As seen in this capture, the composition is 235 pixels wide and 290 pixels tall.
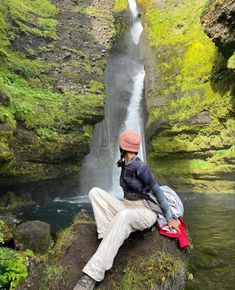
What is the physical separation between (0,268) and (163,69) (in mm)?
18232

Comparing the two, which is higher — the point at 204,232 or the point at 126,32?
the point at 126,32

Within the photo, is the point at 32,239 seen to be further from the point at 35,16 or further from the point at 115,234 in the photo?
A: the point at 35,16

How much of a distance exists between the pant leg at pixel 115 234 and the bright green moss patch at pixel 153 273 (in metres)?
0.34

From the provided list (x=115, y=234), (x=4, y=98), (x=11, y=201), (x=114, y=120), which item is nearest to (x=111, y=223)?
(x=115, y=234)

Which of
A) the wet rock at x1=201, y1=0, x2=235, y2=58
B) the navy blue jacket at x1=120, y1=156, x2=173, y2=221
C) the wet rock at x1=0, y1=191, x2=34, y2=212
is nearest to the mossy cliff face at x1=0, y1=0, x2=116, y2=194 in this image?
the wet rock at x1=0, y1=191, x2=34, y2=212

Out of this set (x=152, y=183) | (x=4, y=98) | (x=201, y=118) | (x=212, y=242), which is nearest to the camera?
(x=152, y=183)

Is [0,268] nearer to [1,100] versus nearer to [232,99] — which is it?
[1,100]

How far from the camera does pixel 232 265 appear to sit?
25.9 feet

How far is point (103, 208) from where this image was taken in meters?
5.06

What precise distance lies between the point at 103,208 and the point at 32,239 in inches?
152

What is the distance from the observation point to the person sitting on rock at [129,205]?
4494 millimetres

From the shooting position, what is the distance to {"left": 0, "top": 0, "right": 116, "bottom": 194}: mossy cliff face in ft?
46.6

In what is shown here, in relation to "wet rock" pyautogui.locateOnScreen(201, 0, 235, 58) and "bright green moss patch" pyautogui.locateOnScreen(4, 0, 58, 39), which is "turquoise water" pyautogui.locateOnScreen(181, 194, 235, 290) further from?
"bright green moss patch" pyautogui.locateOnScreen(4, 0, 58, 39)

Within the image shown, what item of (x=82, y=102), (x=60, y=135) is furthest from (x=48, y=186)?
(x=82, y=102)
